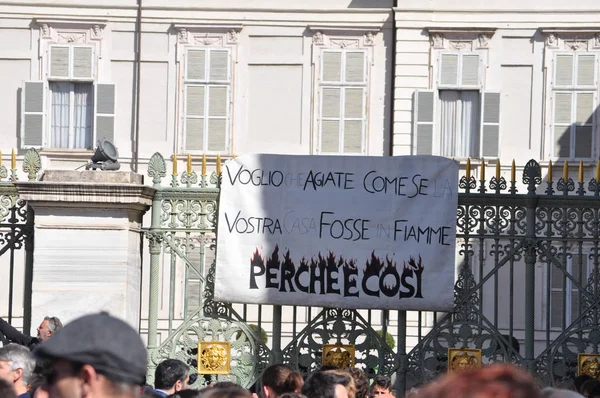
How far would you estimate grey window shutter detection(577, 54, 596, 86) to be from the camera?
2286 centimetres

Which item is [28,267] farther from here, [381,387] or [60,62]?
[60,62]

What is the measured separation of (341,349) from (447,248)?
46.6 inches

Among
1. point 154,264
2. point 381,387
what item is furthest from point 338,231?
point 381,387

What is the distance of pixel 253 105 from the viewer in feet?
76.0

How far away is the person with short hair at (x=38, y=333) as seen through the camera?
9.30 m

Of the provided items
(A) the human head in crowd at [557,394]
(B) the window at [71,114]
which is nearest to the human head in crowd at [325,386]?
(A) the human head in crowd at [557,394]

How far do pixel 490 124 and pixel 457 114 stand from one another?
0.71 meters

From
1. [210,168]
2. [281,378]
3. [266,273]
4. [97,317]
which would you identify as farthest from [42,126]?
[97,317]

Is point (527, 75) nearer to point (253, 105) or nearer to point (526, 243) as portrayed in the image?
point (253, 105)

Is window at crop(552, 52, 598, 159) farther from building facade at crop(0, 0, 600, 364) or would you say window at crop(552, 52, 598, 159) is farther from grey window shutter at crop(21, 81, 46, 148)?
grey window shutter at crop(21, 81, 46, 148)

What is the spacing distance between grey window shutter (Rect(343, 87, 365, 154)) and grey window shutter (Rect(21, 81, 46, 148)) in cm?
532

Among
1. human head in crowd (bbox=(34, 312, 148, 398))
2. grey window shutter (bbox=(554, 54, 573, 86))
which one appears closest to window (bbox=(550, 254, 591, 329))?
grey window shutter (bbox=(554, 54, 573, 86))

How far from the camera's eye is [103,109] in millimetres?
23141

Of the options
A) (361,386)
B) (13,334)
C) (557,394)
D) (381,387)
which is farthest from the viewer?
(13,334)
